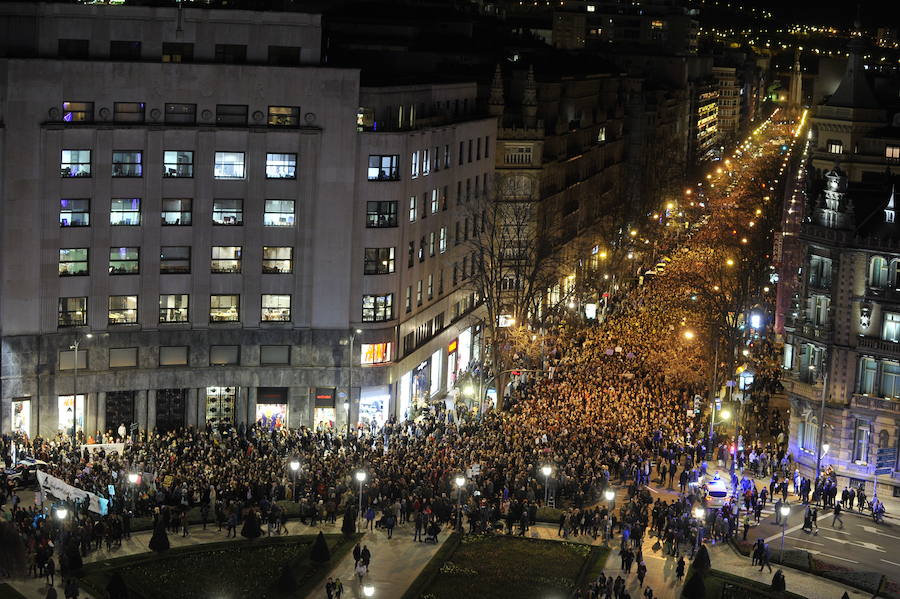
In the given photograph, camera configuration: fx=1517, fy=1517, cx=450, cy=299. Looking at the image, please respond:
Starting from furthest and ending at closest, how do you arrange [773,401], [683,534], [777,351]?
1. [777,351]
2. [773,401]
3. [683,534]

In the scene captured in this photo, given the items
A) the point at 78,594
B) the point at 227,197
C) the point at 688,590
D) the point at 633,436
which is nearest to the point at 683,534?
the point at 688,590

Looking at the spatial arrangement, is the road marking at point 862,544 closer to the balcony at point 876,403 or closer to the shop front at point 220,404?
the balcony at point 876,403

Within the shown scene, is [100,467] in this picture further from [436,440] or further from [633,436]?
[633,436]

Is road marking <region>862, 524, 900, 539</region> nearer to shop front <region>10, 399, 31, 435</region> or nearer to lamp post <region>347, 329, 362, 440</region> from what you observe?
lamp post <region>347, 329, 362, 440</region>

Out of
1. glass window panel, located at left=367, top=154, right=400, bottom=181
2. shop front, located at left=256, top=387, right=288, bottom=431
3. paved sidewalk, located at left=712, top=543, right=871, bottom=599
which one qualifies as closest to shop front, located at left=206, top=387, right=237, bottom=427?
shop front, located at left=256, top=387, right=288, bottom=431

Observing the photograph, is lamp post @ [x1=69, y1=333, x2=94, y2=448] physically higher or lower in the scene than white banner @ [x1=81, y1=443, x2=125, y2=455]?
higher

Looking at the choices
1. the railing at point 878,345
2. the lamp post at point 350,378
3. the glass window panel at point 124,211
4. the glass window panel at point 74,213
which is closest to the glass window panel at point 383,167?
the lamp post at point 350,378

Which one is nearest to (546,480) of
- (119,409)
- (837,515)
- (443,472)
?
(443,472)
